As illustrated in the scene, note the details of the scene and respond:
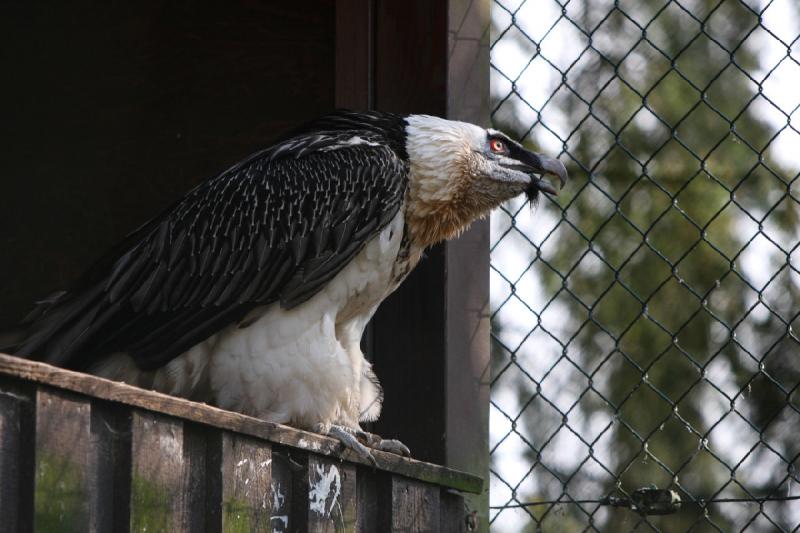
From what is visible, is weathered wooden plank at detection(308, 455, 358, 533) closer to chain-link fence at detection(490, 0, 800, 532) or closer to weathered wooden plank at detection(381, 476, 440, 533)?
weathered wooden plank at detection(381, 476, 440, 533)

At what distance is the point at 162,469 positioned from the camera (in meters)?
2.73

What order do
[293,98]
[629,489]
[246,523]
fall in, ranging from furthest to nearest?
[629,489] → [293,98] → [246,523]

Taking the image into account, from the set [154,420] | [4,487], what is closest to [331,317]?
[154,420]

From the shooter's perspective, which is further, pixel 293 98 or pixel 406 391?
pixel 293 98

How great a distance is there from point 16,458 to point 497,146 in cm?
268

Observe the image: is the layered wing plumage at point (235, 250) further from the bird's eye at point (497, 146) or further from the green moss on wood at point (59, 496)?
the green moss on wood at point (59, 496)

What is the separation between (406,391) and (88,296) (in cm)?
100

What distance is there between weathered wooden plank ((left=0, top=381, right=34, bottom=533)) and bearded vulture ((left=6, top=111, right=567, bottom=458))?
179 cm

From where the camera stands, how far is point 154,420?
2717 mm

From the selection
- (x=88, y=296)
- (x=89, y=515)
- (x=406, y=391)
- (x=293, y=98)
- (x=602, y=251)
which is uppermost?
(x=602, y=251)

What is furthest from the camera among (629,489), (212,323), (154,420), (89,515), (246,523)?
(629,489)

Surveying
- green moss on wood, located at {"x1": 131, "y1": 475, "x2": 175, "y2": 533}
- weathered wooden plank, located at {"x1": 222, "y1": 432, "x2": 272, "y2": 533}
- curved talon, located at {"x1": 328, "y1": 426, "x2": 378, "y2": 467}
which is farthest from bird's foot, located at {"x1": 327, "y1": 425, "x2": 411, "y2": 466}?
green moss on wood, located at {"x1": 131, "y1": 475, "x2": 175, "y2": 533}

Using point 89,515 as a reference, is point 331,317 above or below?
above

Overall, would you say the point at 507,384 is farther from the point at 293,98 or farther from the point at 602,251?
the point at 293,98
